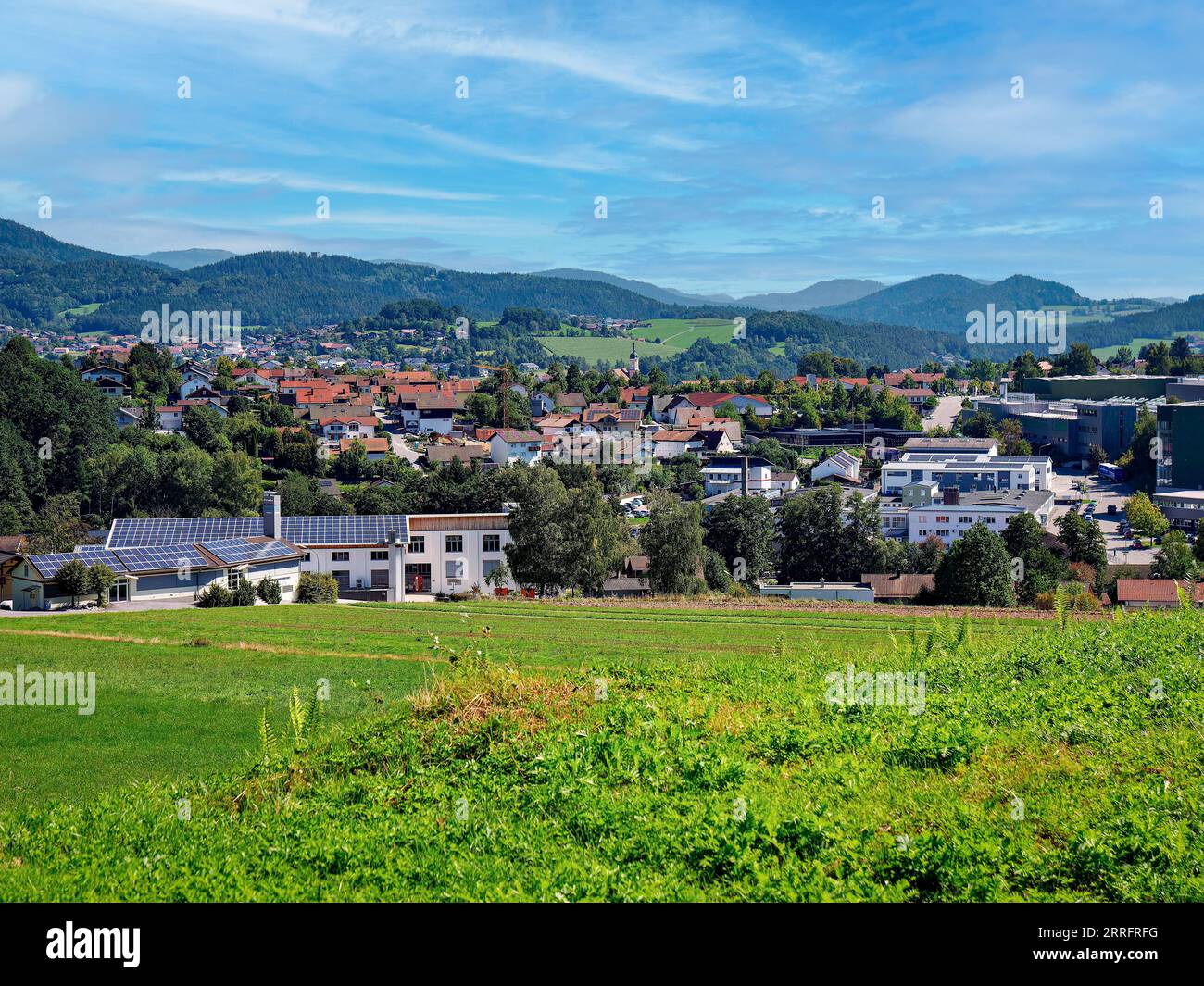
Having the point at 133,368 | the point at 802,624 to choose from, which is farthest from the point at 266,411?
the point at 802,624

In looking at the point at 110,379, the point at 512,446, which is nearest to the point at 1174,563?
the point at 512,446

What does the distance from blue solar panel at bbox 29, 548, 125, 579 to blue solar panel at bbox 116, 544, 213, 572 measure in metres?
0.32

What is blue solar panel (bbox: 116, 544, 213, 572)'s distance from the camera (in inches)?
1277

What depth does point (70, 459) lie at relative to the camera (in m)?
71.4

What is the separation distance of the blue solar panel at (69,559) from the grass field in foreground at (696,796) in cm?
1878

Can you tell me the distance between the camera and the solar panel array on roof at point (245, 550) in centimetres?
3416

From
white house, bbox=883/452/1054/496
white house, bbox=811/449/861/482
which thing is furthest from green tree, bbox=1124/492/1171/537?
white house, bbox=811/449/861/482

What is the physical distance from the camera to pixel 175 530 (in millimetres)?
38781

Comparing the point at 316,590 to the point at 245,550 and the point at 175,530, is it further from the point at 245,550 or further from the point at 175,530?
the point at 175,530

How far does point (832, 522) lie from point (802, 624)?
2727cm

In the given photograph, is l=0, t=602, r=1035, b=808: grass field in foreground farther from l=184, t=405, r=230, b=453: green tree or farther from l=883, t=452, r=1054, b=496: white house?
l=883, t=452, r=1054, b=496: white house

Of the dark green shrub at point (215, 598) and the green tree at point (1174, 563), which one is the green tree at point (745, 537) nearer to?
the green tree at point (1174, 563)

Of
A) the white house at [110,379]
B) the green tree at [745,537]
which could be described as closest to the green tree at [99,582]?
the green tree at [745,537]
